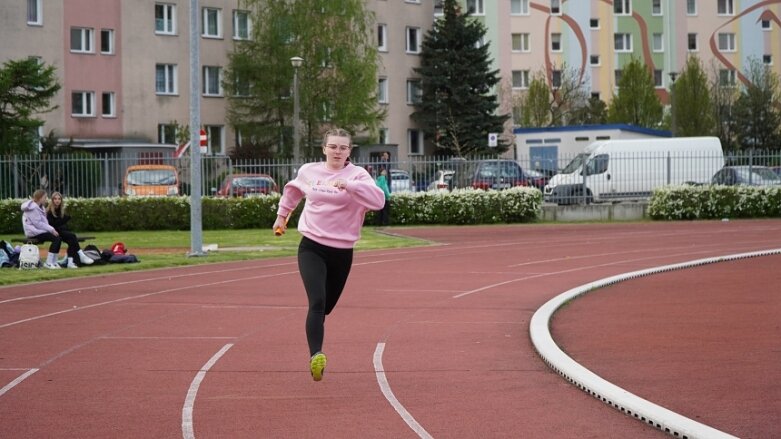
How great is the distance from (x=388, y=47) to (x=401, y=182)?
3537cm

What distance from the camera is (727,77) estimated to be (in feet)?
272

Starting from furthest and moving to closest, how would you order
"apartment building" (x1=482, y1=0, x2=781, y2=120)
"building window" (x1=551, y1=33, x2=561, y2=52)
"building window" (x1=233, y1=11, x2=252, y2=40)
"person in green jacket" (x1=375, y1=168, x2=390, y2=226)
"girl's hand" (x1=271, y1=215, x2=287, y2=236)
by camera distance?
"building window" (x1=551, y1=33, x2=561, y2=52)
"apartment building" (x1=482, y1=0, x2=781, y2=120)
"building window" (x1=233, y1=11, x2=252, y2=40)
"person in green jacket" (x1=375, y1=168, x2=390, y2=226)
"girl's hand" (x1=271, y1=215, x2=287, y2=236)

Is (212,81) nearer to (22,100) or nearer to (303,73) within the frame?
(303,73)

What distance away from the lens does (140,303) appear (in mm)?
17469

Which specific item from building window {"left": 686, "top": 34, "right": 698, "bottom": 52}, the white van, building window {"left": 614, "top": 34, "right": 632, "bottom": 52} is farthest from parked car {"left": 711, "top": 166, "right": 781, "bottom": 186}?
building window {"left": 686, "top": 34, "right": 698, "bottom": 52}

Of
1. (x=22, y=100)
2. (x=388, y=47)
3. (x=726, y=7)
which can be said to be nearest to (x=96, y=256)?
(x=22, y=100)

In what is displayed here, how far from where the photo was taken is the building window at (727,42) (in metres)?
86.2

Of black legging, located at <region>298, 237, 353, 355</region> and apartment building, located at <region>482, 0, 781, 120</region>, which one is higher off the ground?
apartment building, located at <region>482, 0, 781, 120</region>

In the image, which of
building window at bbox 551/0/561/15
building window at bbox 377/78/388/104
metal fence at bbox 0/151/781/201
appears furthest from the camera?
building window at bbox 551/0/561/15

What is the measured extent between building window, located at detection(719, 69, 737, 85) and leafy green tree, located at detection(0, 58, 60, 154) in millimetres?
45205

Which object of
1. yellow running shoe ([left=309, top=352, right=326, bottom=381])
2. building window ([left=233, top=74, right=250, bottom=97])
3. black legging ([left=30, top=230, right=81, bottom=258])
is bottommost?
yellow running shoe ([left=309, top=352, right=326, bottom=381])

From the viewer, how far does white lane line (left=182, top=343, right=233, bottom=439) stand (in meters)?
8.39

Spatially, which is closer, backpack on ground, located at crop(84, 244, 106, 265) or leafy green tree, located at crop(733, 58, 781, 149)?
backpack on ground, located at crop(84, 244, 106, 265)

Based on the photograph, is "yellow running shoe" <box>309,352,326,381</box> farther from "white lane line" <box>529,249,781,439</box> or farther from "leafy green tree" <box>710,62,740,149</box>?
"leafy green tree" <box>710,62,740,149</box>
